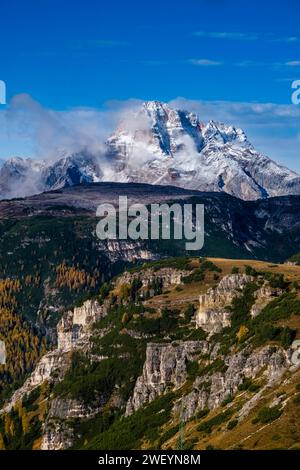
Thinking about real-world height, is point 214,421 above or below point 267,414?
below

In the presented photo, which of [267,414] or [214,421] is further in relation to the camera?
[214,421]

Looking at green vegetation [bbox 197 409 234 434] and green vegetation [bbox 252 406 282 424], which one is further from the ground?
green vegetation [bbox 252 406 282 424]

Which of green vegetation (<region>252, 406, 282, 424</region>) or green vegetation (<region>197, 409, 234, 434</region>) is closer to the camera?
green vegetation (<region>252, 406, 282, 424</region>)

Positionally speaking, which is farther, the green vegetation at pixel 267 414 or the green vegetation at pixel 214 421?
the green vegetation at pixel 214 421

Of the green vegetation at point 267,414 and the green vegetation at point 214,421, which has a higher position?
the green vegetation at point 267,414

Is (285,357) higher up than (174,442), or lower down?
higher up
